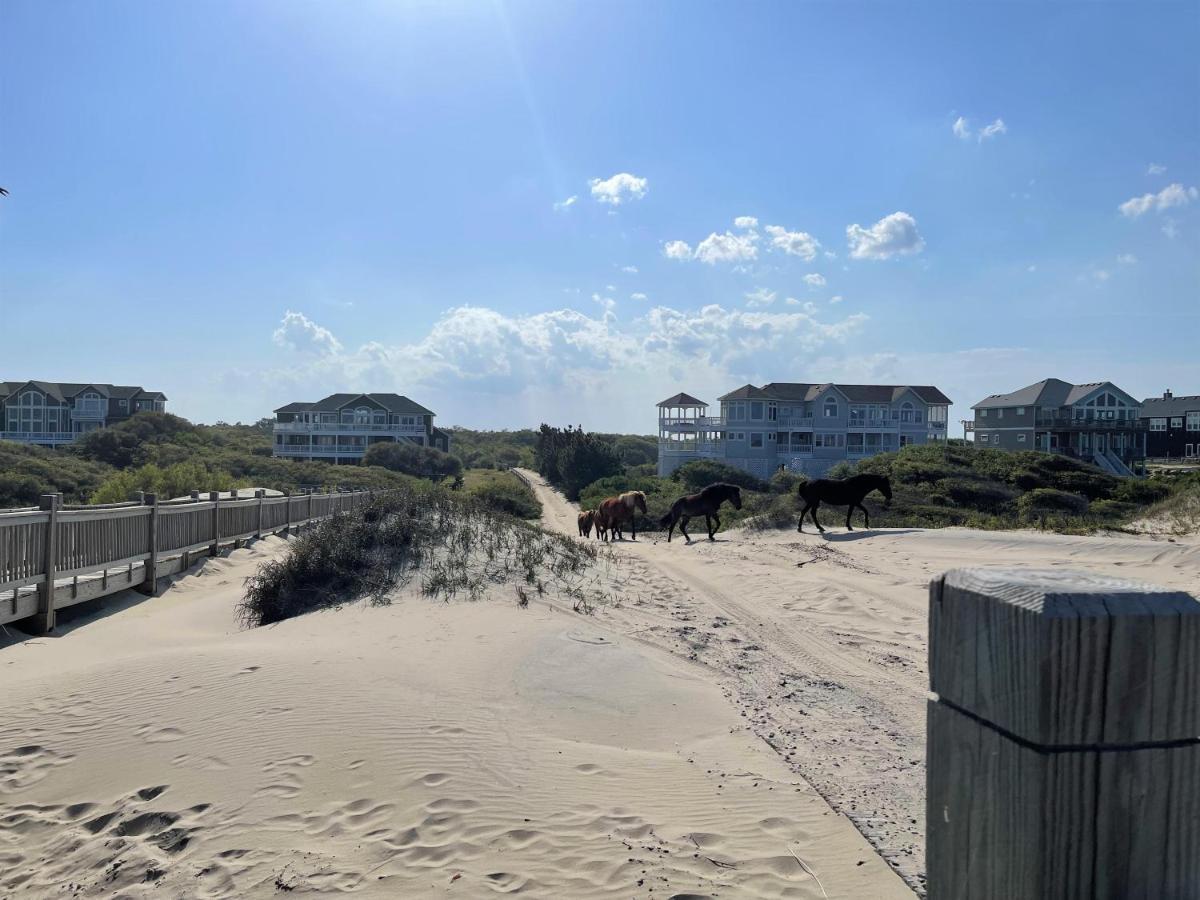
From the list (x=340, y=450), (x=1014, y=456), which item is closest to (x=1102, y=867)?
(x=1014, y=456)

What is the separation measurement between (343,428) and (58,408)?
27793mm

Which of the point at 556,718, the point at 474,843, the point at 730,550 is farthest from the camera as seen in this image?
the point at 730,550

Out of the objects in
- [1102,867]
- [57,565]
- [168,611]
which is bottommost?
[168,611]

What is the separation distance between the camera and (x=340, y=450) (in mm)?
70188

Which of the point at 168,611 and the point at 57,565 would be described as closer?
the point at 57,565

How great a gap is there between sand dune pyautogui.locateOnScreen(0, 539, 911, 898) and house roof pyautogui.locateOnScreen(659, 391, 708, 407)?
51.1m

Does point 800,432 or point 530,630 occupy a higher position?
point 800,432

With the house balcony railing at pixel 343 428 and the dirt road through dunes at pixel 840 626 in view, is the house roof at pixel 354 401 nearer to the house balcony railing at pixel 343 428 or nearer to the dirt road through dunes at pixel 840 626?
the house balcony railing at pixel 343 428

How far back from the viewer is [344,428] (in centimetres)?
7138

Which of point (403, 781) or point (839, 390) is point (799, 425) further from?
point (403, 781)

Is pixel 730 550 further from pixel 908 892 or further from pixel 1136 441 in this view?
pixel 1136 441

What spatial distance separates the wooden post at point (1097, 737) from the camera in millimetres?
1271

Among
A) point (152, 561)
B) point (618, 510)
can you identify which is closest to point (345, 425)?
point (618, 510)

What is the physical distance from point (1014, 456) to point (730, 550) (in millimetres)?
22690
